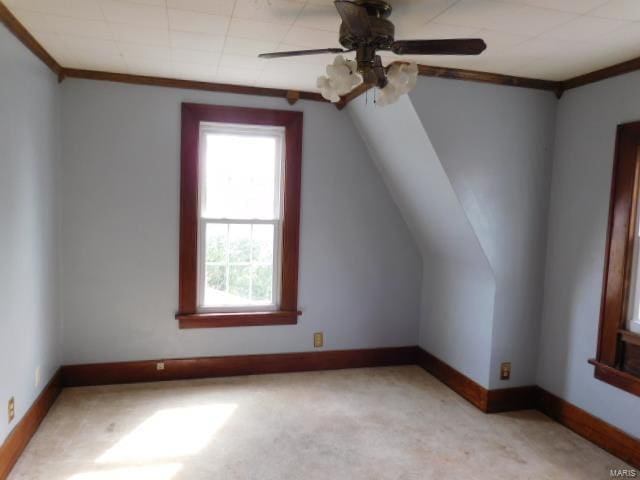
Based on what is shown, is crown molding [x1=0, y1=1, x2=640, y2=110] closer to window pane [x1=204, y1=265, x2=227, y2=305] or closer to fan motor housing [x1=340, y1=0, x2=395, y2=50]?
fan motor housing [x1=340, y1=0, x2=395, y2=50]

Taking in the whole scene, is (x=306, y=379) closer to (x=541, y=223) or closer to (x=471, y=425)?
(x=471, y=425)

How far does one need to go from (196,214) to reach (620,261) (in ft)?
9.45

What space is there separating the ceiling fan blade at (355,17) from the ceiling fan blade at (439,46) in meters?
0.18

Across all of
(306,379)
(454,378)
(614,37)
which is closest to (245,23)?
(614,37)

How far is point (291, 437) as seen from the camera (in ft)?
9.38

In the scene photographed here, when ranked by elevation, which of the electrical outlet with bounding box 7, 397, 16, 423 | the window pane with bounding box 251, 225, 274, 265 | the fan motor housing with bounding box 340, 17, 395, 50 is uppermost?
the fan motor housing with bounding box 340, 17, 395, 50

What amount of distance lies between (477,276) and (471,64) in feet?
4.87

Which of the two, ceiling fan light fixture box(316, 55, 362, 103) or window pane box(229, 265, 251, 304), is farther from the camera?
window pane box(229, 265, 251, 304)

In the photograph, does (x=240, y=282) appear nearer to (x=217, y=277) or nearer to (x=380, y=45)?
(x=217, y=277)

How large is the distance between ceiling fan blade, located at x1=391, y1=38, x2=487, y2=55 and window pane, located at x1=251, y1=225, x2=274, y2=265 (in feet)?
7.09

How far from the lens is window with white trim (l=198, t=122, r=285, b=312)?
3.67 m

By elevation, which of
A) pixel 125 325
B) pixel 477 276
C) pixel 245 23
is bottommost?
pixel 125 325

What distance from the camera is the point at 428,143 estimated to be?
3.05 metres

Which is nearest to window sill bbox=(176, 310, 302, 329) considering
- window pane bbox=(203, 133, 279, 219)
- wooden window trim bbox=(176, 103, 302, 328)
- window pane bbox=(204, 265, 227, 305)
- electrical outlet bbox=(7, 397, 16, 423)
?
wooden window trim bbox=(176, 103, 302, 328)
